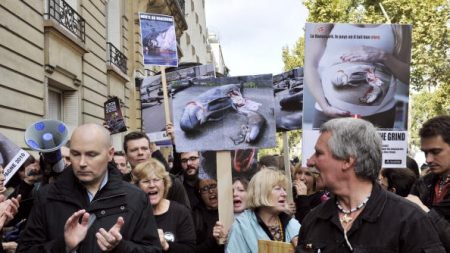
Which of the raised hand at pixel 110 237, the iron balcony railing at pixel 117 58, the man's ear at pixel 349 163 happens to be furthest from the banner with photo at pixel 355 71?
the iron balcony railing at pixel 117 58

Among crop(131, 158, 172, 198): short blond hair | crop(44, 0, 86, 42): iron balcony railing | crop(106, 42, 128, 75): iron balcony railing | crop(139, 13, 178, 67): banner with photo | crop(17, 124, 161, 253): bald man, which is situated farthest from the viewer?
crop(106, 42, 128, 75): iron balcony railing

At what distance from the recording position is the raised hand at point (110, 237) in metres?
2.73

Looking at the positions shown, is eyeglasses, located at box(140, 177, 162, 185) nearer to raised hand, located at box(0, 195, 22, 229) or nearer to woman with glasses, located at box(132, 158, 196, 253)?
woman with glasses, located at box(132, 158, 196, 253)

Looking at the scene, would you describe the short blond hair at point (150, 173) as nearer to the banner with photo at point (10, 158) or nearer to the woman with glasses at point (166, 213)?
the woman with glasses at point (166, 213)

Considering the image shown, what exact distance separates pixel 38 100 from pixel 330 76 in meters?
6.83

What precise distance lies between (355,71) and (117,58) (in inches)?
497

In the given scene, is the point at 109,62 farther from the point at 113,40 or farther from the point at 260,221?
the point at 260,221

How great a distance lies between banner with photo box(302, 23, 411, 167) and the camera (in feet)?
16.0

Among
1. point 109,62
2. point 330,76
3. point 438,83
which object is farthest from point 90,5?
point 438,83

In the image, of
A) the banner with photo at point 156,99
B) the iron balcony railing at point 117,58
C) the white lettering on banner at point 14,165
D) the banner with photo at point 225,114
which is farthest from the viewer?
the iron balcony railing at point 117,58

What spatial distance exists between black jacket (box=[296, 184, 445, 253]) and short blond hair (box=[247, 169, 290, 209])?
152 cm

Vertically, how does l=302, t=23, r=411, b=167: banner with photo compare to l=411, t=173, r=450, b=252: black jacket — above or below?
above

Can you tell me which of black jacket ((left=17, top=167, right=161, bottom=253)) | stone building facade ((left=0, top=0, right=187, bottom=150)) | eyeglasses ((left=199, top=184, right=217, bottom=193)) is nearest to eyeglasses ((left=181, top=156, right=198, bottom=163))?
eyeglasses ((left=199, top=184, right=217, bottom=193))

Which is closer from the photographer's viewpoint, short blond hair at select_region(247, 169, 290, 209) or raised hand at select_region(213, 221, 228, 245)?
short blond hair at select_region(247, 169, 290, 209)
